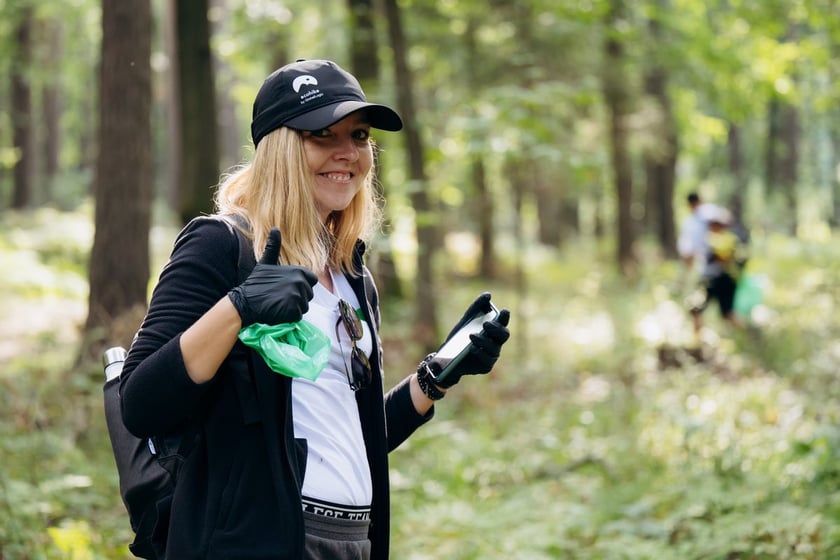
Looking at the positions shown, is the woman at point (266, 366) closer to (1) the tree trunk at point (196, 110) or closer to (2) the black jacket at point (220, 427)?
(2) the black jacket at point (220, 427)

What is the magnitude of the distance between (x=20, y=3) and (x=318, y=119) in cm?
1791

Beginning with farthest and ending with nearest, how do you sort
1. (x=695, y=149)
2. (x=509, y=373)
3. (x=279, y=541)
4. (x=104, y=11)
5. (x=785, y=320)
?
(x=695, y=149)
(x=785, y=320)
(x=509, y=373)
(x=104, y=11)
(x=279, y=541)

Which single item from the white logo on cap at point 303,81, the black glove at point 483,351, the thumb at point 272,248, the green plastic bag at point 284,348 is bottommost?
the black glove at point 483,351

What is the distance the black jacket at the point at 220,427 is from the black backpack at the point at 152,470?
0.03 meters

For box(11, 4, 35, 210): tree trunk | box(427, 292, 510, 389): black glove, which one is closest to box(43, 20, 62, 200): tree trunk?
box(11, 4, 35, 210): tree trunk

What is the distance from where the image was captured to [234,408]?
2.38 metres

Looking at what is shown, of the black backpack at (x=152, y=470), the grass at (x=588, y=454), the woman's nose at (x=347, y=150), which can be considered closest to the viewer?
the black backpack at (x=152, y=470)

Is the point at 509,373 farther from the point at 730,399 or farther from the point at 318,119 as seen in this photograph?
the point at 318,119

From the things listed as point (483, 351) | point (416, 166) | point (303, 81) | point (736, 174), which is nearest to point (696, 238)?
point (416, 166)

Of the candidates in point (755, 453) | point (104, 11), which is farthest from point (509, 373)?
point (104, 11)

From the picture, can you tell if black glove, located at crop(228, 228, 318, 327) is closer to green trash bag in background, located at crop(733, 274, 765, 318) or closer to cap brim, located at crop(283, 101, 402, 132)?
cap brim, located at crop(283, 101, 402, 132)

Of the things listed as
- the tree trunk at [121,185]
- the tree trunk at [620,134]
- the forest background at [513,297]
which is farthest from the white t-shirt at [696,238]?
the tree trunk at [121,185]

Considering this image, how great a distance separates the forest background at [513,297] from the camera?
5.98 metres

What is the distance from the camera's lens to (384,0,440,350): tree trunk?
1112 centimetres
